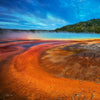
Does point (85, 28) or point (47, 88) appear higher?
point (85, 28)

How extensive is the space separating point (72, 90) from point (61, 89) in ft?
1.81

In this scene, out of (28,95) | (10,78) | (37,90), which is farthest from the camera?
(10,78)

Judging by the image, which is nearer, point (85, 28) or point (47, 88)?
point (47, 88)

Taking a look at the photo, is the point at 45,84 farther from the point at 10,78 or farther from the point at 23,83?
the point at 10,78

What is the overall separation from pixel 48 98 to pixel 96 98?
82.6 inches

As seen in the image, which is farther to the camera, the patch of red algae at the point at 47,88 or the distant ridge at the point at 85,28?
the distant ridge at the point at 85,28

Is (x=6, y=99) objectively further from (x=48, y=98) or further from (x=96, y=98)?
(x=96, y=98)

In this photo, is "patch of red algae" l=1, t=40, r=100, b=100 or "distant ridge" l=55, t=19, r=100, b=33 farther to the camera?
"distant ridge" l=55, t=19, r=100, b=33

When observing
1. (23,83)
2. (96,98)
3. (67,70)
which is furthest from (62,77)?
(23,83)

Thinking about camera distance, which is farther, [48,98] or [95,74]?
[95,74]

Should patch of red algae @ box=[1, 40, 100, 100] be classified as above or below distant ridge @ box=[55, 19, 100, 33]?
below

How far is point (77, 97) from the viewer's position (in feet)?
10.7

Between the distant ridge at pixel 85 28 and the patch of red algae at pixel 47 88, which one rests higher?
the distant ridge at pixel 85 28

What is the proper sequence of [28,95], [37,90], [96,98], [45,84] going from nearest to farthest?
[96,98] → [28,95] → [37,90] → [45,84]
